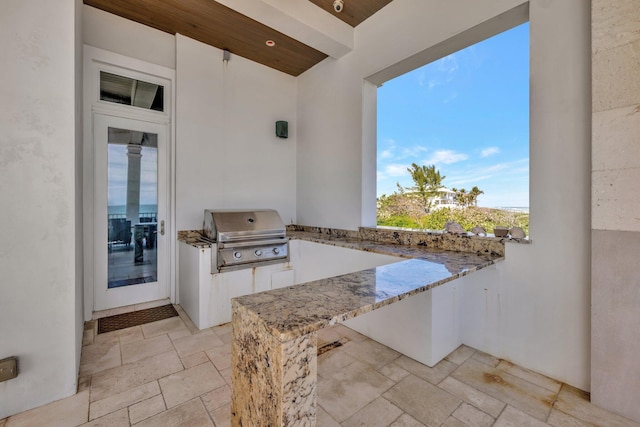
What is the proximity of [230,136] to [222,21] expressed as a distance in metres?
1.21

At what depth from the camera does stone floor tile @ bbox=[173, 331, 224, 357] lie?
219cm

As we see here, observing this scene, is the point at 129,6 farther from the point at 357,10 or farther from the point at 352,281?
the point at 352,281

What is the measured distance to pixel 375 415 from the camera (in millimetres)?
1521

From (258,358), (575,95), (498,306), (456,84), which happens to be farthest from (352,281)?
(456,84)

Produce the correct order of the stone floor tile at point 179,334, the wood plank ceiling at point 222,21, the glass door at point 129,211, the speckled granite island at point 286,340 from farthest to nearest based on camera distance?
the glass door at point 129,211 < the wood plank ceiling at point 222,21 < the stone floor tile at point 179,334 < the speckled granite island at point 286,340

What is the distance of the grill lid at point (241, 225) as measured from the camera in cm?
276

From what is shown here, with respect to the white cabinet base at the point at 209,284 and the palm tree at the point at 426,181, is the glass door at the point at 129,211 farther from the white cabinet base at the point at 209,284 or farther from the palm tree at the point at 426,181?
the palm tree at the point at 426,181

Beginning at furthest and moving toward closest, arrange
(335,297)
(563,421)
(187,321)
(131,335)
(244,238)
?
(244,238), (187,321), (131,335), (563,421), (335,297)

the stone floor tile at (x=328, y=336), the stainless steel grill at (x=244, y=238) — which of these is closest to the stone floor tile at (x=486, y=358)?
the stone floor tile at (x=328, y=336)

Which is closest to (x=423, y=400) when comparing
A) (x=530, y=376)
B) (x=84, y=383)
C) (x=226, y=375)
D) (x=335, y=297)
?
(x=530, y=376)

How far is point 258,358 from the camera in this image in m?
0.81

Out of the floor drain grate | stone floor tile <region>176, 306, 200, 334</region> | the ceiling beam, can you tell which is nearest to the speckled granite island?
stone floor tile <region>176, 306, 200, 334</region>

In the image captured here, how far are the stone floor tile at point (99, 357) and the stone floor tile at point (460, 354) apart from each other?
2.44 metres

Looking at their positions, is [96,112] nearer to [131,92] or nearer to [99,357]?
[131,92]
